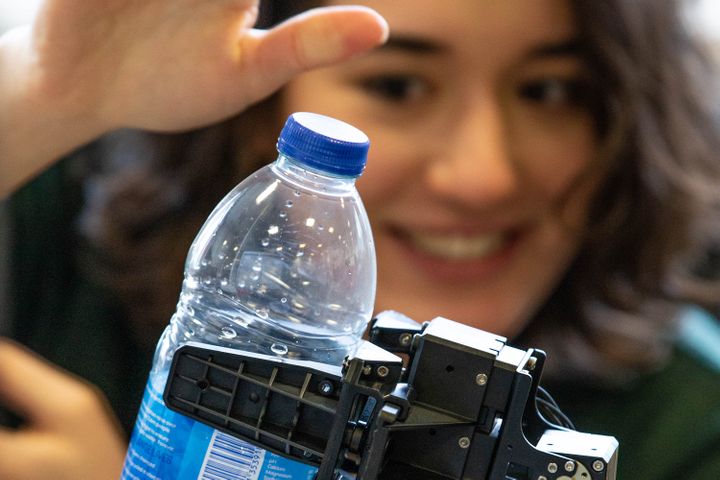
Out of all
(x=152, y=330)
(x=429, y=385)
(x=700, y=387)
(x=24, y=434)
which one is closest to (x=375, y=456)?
(x=429, y=385)

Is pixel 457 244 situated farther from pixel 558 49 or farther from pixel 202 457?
pixel 202 457

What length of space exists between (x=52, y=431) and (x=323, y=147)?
85 cm

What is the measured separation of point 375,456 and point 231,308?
37cm

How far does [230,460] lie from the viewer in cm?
73

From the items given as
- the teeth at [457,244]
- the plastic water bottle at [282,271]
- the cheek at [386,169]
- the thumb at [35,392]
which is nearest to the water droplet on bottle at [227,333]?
the plastic water bottle at [282,271]

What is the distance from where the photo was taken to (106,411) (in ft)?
5.05

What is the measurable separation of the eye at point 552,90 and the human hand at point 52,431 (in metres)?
0.89

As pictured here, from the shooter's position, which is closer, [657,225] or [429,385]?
[429,385]

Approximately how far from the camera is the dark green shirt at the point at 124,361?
1.89m

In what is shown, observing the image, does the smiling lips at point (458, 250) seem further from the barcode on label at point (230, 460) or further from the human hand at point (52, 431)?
the barcode on label at point (230, 460)

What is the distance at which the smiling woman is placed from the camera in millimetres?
1563

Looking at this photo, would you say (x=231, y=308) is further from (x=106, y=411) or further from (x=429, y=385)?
(x=106, y=411)

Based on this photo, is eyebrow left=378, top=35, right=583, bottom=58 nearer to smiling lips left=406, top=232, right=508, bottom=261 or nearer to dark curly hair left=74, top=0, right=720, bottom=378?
dark curly hair left=74, top=0, right=720, bottom=378

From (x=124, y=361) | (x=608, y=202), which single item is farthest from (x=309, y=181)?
(x=124, y=361)
